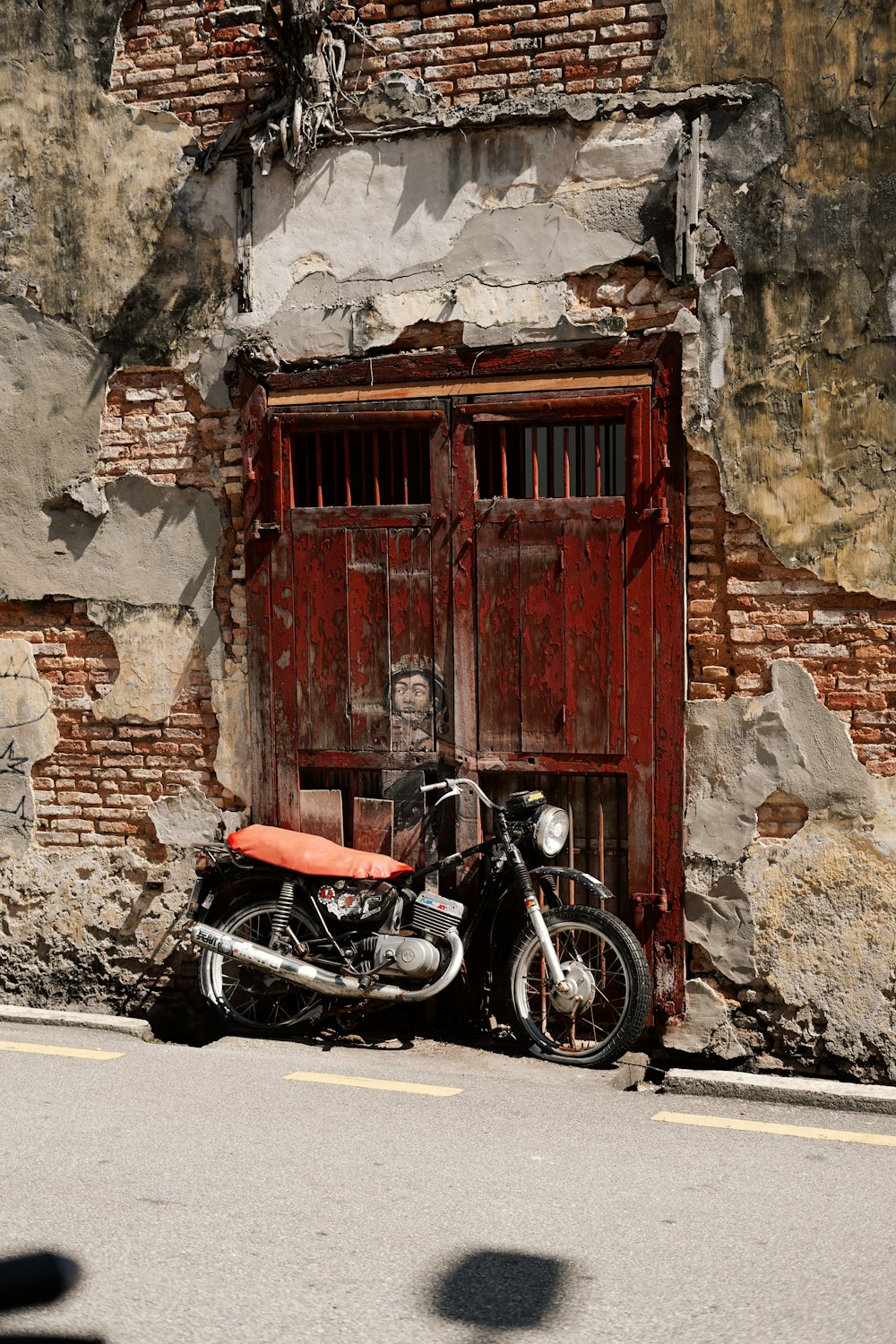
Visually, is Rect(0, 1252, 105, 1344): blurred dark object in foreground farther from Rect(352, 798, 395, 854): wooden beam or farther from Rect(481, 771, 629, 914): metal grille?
Rect(352, 798, 395, 854): wooden beam

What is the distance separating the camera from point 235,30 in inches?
261

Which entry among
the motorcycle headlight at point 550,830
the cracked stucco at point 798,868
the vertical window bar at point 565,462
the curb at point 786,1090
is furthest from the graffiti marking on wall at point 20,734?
the curb at point 786,1090

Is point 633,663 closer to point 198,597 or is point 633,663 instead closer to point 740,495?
point 740,495

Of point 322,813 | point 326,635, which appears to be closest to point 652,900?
point 322,813

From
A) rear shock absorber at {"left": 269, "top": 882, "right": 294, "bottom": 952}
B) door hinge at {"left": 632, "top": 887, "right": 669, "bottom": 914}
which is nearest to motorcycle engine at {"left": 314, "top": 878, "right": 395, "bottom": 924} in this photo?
rear shock absorber at {"left": 269, "top": 882, "right": 294, "bottom": 952}

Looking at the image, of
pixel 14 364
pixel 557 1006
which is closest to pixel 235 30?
pixel 14 364

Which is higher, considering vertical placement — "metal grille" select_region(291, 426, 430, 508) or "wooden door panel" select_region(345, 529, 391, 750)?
"metal grille" select_region(291, 426, 430, 508)

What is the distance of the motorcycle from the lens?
6059 millimetres

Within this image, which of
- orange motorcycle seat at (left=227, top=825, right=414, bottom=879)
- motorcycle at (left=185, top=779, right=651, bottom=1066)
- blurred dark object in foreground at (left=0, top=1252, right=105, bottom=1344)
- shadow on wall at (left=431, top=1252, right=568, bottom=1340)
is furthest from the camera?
orange motorcycle seat at (left=227, top=825, right=414, bottom=879)

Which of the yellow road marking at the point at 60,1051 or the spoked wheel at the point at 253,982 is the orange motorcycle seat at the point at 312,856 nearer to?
the spoked wheel at the point at 253,982

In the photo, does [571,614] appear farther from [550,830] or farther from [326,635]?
[326,635]

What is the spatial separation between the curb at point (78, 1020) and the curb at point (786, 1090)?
2.69 meters

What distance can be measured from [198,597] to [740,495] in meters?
2.82

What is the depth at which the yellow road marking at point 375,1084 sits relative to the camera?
573 centimetres
